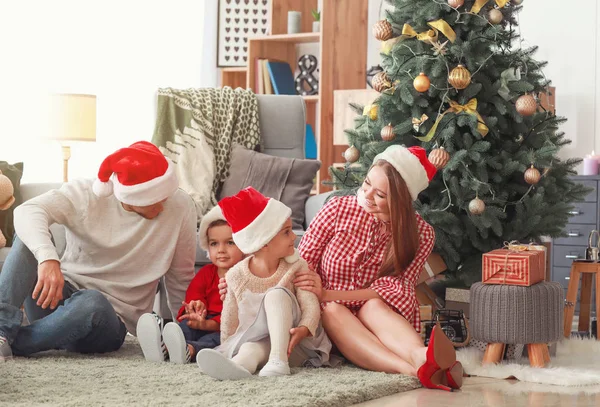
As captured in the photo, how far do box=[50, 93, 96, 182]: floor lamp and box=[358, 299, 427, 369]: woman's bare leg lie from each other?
2263 millimetres

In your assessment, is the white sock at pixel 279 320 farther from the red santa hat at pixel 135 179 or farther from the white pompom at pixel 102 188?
the white pompom at pixel 102 188

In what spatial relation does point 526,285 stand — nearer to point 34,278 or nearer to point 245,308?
point 245,308

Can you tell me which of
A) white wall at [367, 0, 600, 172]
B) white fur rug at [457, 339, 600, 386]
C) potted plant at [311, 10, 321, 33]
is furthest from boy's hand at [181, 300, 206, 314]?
white wall at [367, 0, 600, 172]

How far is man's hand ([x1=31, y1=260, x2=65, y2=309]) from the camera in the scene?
8.46ft

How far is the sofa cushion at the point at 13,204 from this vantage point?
3469 mm

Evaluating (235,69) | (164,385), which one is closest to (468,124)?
(164,385)

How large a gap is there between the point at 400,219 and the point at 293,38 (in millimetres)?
3048

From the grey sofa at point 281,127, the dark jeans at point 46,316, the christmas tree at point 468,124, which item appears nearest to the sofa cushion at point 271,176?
the grey sofa at point 281,127

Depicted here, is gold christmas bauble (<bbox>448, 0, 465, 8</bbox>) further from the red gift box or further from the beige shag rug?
the beige shag rug

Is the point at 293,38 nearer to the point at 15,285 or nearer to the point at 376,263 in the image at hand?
the point at 376,263

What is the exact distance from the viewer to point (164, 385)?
2.32 meters

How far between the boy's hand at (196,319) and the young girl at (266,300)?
0.32 feet

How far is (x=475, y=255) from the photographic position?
345cm

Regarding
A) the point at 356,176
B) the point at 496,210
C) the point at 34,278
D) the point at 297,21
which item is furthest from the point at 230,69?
the point at 34,278
